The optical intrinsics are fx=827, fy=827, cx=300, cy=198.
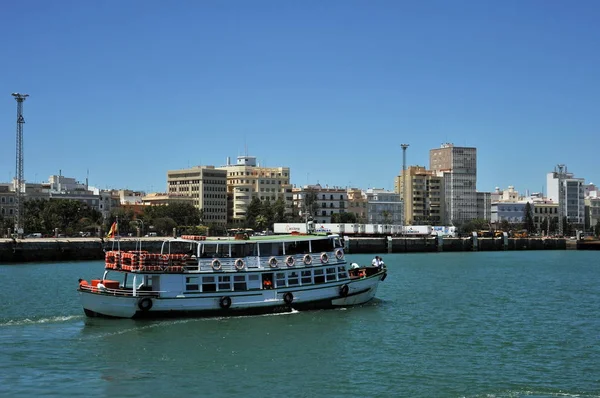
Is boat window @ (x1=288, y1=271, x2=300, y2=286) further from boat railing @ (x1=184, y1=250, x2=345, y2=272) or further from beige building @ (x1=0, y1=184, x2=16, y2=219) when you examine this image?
beige building @ (x1=0, y1=184, x2=16, y2=219)

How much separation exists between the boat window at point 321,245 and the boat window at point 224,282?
611cm

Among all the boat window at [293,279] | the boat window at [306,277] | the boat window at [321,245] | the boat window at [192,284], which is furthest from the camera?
the boat window at [321,245]

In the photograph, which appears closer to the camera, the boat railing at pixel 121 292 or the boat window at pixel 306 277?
the boat railing at pixel 121 292

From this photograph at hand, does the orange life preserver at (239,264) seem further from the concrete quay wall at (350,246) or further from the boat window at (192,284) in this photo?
the concrete quay wall at (350,246)

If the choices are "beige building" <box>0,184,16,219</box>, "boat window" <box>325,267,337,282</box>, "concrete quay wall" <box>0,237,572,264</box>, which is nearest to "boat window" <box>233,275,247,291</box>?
"boat window" <box>325,267,337,282</box>

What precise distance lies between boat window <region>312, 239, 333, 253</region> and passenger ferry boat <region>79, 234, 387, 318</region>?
2.4 inches

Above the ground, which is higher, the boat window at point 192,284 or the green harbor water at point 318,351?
the boat window at point 192,284

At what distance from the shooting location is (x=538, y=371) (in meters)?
33.3

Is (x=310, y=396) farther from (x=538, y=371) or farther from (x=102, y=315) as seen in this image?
(x=102, y=315)

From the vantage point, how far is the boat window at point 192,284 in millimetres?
45188

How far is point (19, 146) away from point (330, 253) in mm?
73120

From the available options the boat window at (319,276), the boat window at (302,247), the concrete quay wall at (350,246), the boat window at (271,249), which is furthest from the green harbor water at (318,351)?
the concrete quay wall at (350,246)

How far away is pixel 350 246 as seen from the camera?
138m

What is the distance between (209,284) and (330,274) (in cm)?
823
